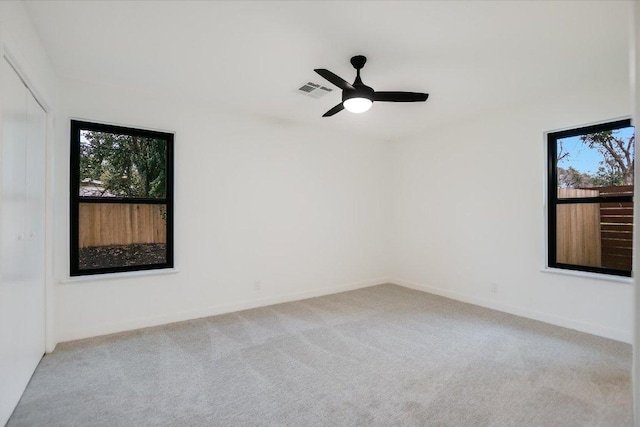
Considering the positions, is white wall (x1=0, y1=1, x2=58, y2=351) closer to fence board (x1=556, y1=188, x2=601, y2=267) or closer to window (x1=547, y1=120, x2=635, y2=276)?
window (x1=547, y1=120, x2=635, y2=276)

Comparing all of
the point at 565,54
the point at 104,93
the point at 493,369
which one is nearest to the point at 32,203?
the point at 104,93

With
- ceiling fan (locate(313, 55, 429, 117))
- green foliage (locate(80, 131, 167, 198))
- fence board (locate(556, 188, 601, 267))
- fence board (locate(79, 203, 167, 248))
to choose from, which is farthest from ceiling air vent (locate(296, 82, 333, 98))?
fence board (locate(556, 188, 601, 267))

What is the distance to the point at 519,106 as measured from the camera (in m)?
3.84

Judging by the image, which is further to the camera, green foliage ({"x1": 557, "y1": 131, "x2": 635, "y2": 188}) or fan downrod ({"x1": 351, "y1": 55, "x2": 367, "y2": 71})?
green foliage ({"x1": 557, "y1": 131, "x2": 635, "y2": 188})

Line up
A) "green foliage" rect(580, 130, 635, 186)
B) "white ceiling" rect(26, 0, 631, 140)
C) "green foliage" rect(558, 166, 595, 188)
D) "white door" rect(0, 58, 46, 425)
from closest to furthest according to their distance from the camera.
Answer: "white door" rect(0, 58, 46, 425) < "white ceiling" rect(26, 0, 631, 140) < "green foliage" rect(580, 130, 635, 186) < "green foliage" rect(558, 166, 595, 188)

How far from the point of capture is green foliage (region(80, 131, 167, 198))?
3.27m

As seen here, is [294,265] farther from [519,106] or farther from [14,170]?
[519,106]

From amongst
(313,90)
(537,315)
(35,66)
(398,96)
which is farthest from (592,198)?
(35,66)

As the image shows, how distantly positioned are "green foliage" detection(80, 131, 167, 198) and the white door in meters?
0.53

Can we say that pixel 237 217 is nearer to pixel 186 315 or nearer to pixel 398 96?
pixel 186 315

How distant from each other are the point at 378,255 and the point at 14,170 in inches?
185

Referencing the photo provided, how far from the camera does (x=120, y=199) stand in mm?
3375

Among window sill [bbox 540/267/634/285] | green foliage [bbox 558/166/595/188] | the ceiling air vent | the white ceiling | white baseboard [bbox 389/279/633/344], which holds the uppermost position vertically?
the white ceiling

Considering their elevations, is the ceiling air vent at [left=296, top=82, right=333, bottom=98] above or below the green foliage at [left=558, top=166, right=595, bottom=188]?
above
